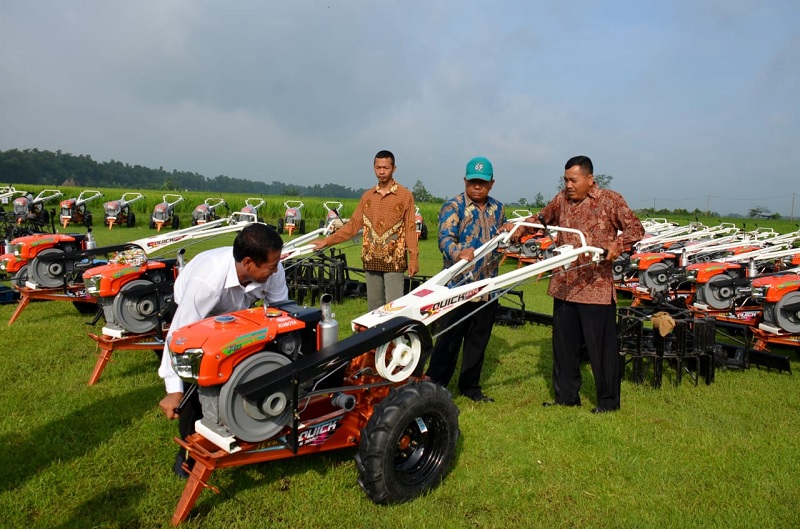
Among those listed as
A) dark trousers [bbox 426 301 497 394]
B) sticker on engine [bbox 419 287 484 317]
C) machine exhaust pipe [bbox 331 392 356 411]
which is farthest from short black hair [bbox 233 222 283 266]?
dark trousers [bbox 426 301 497 394]

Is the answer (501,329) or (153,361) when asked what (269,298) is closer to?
(153,361)

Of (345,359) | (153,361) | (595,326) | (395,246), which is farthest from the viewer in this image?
(153,361)

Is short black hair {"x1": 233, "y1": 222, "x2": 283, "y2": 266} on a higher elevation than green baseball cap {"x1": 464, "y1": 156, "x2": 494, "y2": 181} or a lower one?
Result: lower

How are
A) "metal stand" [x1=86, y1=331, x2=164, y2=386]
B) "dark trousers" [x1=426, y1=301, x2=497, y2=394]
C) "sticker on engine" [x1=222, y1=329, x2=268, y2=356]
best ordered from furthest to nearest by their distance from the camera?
"metal stand" [x1=86, y1=331, x2=164, y2=386] → "dark trousers" [x1=426, y1=301, x2=497, y2=394] → "sticker on engine" [x1=222, y1=329, x2=268, y2=356]

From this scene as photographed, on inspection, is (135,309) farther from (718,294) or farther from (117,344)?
(718,294)

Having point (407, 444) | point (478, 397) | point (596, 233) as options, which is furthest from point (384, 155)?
point (407, 444)

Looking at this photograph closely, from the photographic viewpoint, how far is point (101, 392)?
16.3ft

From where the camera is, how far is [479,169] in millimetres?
4594

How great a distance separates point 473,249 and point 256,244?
2.13 m

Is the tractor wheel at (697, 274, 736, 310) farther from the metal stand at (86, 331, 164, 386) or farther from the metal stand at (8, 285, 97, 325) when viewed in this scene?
the metal stand at (8, 285, 97, 325)

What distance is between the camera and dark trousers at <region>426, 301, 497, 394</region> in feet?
16.0

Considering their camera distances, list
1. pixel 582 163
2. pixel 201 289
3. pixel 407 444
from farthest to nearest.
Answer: pixel 582 163
pixel 407 444
pixel 201 289

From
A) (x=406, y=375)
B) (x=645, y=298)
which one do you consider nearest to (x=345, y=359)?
(x=406, y=375)

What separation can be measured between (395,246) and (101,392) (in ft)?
9.83
